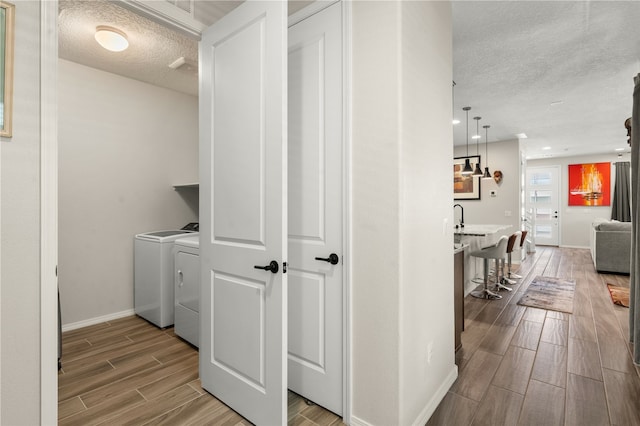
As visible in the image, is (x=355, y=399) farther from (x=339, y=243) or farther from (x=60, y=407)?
(x=60, y=407)

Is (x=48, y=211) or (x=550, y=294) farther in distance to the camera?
(x=550, y=294)

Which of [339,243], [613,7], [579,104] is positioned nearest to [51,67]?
[339,243]

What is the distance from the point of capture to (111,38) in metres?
2.47

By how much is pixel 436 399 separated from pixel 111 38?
342 cm

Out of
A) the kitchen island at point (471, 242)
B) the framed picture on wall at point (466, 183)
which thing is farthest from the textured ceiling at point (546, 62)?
the kitchen island at point (471, 242)

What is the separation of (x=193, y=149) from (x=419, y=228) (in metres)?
3.20

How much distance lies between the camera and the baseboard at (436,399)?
1726 millimetres

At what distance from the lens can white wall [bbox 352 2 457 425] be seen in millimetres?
1541

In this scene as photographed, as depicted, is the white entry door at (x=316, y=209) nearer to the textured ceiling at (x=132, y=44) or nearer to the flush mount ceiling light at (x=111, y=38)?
the textured ceiling at (x=132, y=44)

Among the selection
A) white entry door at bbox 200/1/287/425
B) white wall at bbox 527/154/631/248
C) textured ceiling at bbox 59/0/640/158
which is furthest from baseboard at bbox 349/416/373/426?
white wall at bbox 527/154/631/248

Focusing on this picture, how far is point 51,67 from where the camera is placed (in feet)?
4.17

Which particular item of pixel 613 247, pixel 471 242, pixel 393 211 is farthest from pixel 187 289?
pixel 613 247

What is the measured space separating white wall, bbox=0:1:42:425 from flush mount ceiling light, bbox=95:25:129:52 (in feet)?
4.70

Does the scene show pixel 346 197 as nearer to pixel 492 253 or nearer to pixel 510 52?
pixel 510 52
